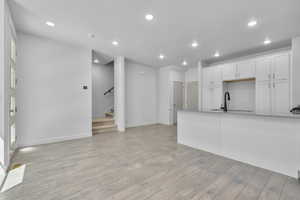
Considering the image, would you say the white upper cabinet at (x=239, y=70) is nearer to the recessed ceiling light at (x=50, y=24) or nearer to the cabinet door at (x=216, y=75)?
the cabinet door at (x=216, y=75)

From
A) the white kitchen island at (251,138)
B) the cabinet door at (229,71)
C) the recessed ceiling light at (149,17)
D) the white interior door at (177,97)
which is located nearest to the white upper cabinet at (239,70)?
the cabinet door at (229,71)

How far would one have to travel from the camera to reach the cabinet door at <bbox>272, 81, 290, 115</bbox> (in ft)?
12.6

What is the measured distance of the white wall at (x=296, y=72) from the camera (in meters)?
3.51

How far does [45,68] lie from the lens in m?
3.92

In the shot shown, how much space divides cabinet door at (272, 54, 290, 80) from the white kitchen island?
8.58 feet

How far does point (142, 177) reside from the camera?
2.14m

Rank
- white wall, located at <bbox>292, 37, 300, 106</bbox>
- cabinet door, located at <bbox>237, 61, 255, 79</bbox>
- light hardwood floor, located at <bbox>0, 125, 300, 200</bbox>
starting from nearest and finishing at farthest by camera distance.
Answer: light hardwood floor, located at <bbox>0, 125, 300, 200</bbox>
white wall, located at <bbox>292, 37, 300, 106</bbox>
cabinet door, located at <bbox>237, 61, 255, 79</bbox>

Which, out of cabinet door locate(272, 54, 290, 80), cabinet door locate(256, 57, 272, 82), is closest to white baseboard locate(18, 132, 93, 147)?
cabinet door locate(256, 57, 272, 82)

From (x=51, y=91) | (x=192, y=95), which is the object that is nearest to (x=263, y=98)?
(x=192, y=95)

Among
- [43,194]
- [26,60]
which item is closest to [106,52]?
[26,60]

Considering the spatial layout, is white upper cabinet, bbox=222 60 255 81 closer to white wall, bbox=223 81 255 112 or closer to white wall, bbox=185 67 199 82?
white wall, bbox=223 81 255 112

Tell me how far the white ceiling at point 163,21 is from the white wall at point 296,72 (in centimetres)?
34

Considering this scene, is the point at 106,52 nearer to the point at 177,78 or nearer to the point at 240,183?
the point at 177,78

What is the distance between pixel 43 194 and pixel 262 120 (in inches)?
144
